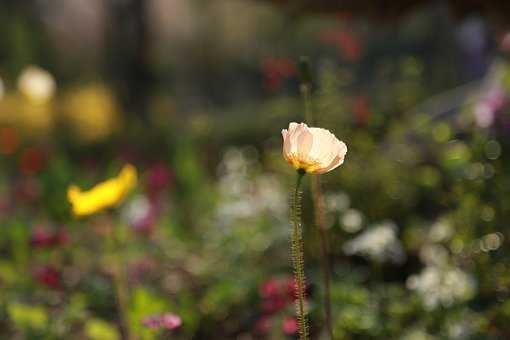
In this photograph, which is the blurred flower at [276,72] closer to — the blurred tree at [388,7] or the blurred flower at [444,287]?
the blurred tree at [388,7]

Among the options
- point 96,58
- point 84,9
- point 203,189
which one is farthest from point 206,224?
point 84,9

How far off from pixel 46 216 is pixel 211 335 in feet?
7.60

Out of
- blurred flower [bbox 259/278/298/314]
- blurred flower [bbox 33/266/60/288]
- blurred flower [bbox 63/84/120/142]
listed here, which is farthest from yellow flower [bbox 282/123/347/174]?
blurred flower [bbox 63/84/120/142]

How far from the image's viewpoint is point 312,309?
3.14m

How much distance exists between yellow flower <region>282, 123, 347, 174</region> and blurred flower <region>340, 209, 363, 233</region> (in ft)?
6.53

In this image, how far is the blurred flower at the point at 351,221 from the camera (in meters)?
3.76

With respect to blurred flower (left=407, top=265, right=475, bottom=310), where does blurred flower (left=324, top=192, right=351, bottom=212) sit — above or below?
above

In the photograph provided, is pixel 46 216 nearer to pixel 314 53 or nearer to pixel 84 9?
pixel 314 53

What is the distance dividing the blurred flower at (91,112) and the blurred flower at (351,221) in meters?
6.75

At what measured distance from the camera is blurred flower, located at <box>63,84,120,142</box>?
10594 mm

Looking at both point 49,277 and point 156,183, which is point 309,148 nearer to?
point 49,277

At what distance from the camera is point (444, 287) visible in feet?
9.89

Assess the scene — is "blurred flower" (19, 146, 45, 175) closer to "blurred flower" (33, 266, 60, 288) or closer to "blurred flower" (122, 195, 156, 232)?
"blurred flower" (122, 195, 156, 232)

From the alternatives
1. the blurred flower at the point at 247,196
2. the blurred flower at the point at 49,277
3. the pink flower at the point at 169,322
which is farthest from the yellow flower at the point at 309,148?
the blurred flower at the point at 247,196
